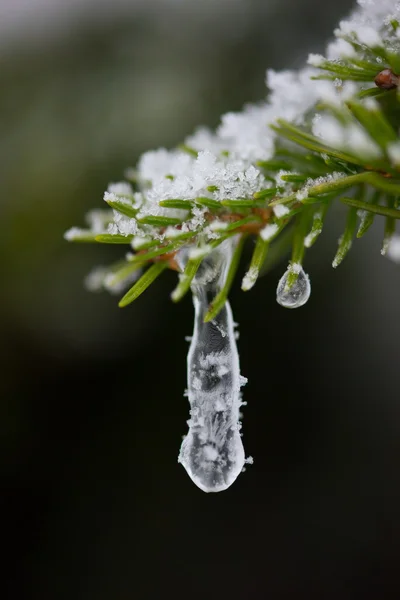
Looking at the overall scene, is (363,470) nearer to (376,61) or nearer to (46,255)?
(46,255)

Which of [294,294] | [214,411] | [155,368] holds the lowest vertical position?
[214,411]

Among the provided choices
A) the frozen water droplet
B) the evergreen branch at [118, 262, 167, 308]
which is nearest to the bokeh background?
the frozen water droplet

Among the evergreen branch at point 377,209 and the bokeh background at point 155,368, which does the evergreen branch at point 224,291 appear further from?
the bokeh background at point 155,368

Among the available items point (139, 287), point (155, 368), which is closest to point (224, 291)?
point (139, 287)

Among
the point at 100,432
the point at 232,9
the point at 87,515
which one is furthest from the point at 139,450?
the point at 232,9

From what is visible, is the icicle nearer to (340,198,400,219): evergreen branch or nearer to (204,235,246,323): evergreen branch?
(204,235,246,323): evergreen branch

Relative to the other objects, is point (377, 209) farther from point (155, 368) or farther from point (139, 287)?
point (155, 368)

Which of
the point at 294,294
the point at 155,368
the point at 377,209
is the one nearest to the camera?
the point at 377,209
